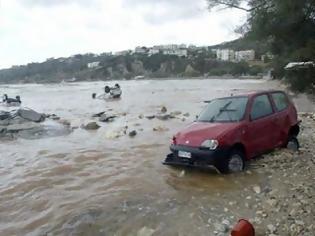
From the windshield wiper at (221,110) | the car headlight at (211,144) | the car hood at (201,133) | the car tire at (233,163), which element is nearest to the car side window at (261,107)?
the windshield wiper at (221,110)

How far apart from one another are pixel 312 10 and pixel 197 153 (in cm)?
752

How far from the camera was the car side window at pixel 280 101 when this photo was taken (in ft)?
37.0

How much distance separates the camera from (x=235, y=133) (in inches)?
379

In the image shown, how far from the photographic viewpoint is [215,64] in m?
124

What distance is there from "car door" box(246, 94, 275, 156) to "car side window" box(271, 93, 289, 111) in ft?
1.04

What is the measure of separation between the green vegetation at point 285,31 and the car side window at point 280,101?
108 inches

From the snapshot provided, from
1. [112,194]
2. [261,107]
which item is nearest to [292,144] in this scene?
[261,107]

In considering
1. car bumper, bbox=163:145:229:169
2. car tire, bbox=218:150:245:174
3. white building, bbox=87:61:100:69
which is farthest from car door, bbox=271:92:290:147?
white building, bbox=87:61:100:69

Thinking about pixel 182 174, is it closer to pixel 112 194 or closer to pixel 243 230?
pixel 112 194

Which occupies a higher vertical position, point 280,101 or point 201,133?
point 280,101

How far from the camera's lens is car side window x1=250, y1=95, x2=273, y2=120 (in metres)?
10.4

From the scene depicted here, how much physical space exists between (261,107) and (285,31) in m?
8.35

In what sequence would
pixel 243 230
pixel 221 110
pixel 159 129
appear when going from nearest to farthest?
pixel 243 230 → pixel 221 110 → pixel 159 129

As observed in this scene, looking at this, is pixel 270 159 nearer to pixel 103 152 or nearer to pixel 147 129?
pixel 103 152
